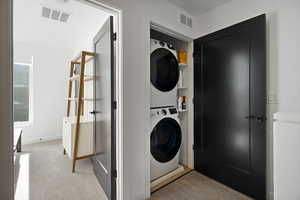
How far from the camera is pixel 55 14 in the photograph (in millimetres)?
2463

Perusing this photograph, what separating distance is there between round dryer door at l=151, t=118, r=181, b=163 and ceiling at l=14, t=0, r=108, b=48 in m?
1.92

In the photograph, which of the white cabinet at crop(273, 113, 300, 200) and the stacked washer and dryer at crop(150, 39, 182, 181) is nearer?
the white cabinet at crop(273, 113, 300, 200)

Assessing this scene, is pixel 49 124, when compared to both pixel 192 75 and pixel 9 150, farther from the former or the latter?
pixel 192 75

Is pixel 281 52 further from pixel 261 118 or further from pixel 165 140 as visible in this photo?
pixel 165 140

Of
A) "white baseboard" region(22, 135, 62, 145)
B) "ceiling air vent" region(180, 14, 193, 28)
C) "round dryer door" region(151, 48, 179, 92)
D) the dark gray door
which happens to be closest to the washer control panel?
"round dryer door" region(151, 48, 179, 92)

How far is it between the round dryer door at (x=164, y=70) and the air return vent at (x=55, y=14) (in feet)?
5.51

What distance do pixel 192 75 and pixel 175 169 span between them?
1544 millimetres

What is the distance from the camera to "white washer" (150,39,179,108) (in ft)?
7.06

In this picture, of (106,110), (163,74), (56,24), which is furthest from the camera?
(56,24)

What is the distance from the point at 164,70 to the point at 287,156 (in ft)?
5.58

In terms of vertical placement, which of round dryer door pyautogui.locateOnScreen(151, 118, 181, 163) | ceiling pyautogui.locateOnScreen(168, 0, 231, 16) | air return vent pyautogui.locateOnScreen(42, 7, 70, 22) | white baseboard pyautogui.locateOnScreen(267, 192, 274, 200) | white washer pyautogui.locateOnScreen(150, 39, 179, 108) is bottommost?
white baseboard pyautogui.locateOnScreen(267, 192, 274, 200)

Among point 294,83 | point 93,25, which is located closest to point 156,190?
point 294,83

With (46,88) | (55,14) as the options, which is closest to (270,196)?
(55,14)

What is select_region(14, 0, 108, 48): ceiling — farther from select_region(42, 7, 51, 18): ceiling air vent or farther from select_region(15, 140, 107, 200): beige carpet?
select_region(15, 140, 107, 200): beige carpet
